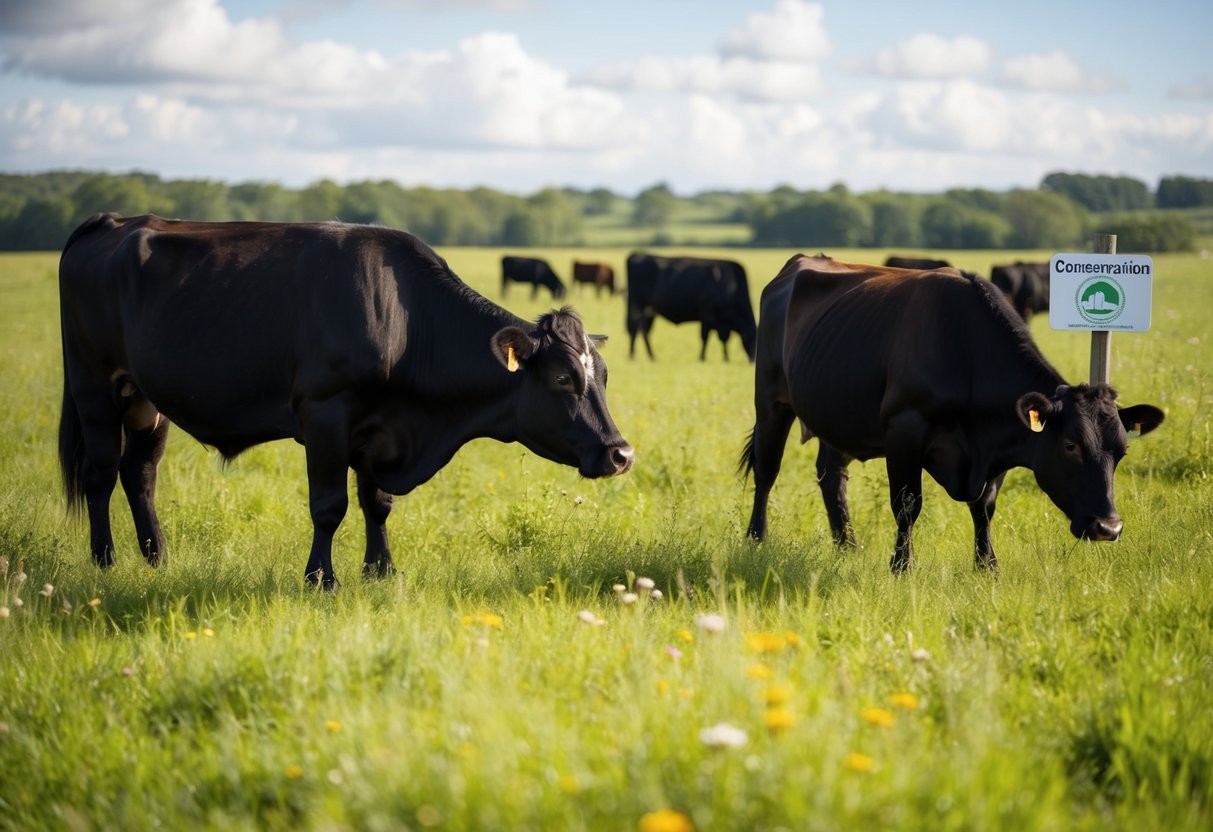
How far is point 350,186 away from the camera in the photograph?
97.6 metres

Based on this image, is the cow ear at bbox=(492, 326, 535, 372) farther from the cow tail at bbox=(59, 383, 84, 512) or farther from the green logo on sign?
the green logo on sign

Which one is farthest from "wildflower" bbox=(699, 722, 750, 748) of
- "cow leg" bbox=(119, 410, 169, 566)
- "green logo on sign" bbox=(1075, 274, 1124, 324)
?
"green logo on sign" bbox=(1075, 274, 1124, 324)

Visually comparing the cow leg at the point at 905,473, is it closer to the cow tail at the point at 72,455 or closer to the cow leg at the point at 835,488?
the cow leg at the point at 835,488

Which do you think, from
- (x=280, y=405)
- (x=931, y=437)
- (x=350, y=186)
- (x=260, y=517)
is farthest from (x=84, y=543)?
(x=350, y=186)

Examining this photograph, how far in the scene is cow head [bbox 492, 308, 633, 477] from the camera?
630cm

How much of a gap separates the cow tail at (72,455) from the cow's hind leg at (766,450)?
4.69 metres

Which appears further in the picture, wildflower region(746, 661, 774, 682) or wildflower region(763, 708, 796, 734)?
wildflower region(746, 661, 774, 682)

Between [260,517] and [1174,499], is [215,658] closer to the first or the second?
[260,517]

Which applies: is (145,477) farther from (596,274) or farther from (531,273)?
(596,274)

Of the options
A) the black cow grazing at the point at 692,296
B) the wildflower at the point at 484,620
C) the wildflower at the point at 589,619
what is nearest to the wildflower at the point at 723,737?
the wildflower at the point at 589,619

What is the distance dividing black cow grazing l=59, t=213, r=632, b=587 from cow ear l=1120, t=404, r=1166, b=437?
2.91m

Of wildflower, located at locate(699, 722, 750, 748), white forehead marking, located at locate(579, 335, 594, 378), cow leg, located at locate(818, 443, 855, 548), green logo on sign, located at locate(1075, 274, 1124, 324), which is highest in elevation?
green logo on sign, located at locate(1075, 274, 1124, 324)

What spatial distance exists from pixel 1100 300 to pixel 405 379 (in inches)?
181

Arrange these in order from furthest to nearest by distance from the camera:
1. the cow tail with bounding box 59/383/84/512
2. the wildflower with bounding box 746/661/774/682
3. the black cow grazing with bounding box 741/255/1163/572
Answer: the cow tail with bounding box 59/383/84/512 < the black cow grazing with bounding box 741/255/1163/572 < the wildflower with bounding box 746/661/774/682
